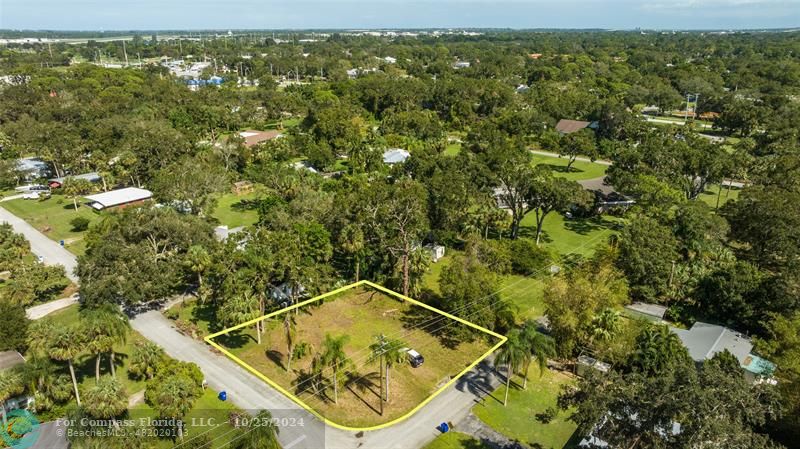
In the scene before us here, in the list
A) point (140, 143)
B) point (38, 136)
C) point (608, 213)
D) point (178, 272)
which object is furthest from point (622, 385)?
point (38, 136)

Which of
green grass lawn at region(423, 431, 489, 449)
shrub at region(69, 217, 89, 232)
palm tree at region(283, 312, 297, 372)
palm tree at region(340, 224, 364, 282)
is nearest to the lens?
green grass lawn at region(423, 431, 489, 449)

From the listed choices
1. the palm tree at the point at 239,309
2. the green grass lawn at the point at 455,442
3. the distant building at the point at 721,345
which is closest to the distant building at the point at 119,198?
the palm tree at the point at 239,309

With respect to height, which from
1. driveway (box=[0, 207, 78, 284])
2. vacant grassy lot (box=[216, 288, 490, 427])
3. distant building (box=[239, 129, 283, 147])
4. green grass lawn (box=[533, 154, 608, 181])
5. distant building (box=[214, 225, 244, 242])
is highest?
distant building (box=[239, 129, 283, 147])

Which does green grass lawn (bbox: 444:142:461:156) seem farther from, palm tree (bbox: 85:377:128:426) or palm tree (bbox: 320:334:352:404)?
palm tree (bbox: 85:377:128:426)

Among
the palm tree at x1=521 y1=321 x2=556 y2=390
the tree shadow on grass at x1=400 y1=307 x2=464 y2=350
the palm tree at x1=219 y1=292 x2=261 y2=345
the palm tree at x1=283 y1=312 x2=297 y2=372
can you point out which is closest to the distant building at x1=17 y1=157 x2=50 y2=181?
the palm tree at x1=219 y1=292 x2=261 y2=345

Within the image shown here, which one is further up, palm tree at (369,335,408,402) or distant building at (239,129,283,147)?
distant building at (239,129,283,147)

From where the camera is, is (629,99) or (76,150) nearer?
(76,150)

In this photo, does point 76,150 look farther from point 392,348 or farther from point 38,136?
point 392,348
